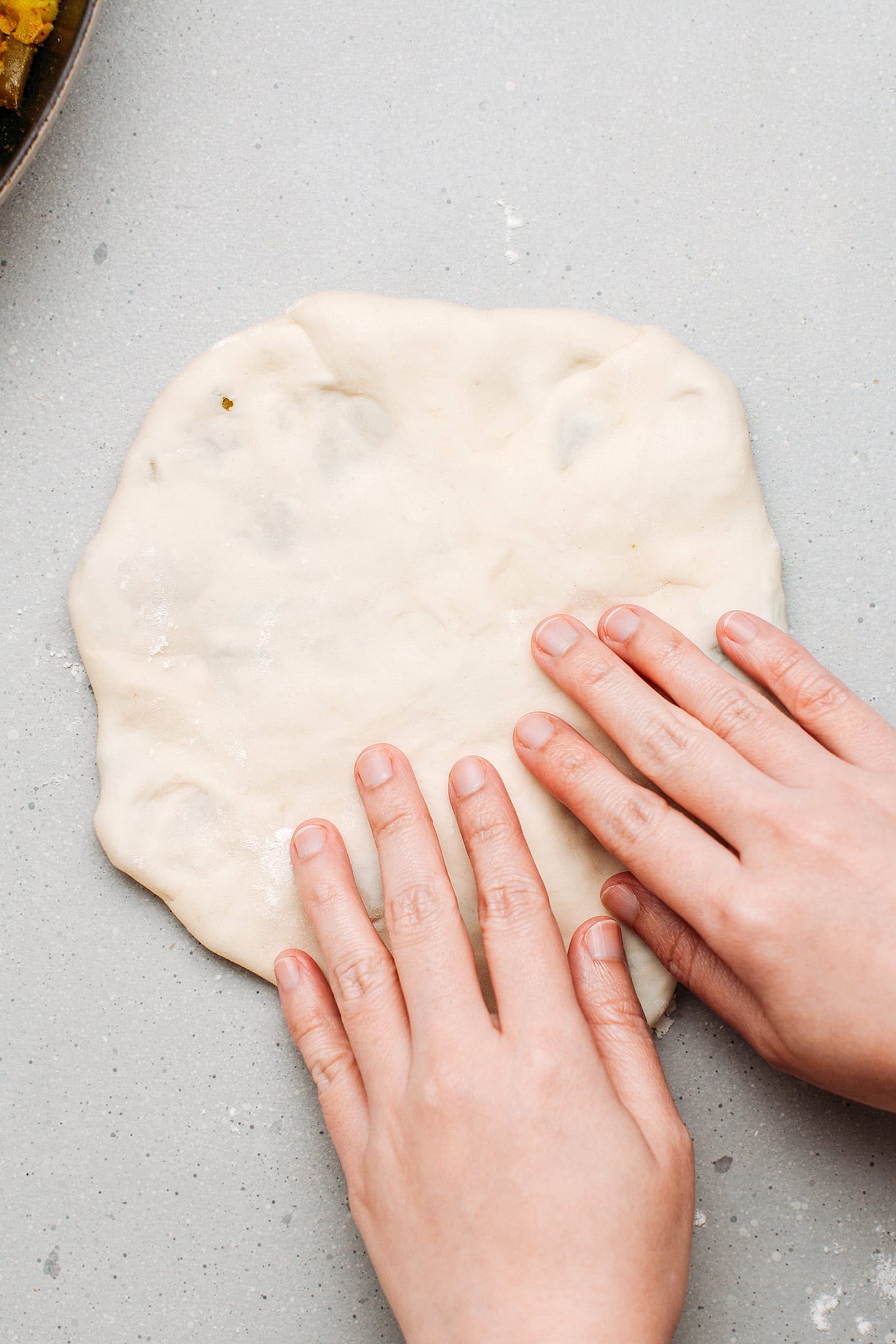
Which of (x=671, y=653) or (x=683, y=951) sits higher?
(x=671, y=653)

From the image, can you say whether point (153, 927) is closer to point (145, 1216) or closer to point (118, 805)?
point (118, 805)

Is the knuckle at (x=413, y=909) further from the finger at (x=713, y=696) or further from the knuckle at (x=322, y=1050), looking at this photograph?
the finger at (x=713, y=696)

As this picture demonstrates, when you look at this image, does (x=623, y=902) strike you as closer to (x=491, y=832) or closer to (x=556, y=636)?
(x=491, y=832)

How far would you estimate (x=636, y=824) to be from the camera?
0.96 m

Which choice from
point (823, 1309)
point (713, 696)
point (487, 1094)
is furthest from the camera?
point (823, 1309)

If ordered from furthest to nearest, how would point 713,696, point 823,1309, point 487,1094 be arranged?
point 823,1309
point 713,696
point 487,1094

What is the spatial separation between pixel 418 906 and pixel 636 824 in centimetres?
25

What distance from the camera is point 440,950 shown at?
94cm

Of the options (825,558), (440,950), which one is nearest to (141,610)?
(440,950)

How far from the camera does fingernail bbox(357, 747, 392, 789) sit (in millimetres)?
1020

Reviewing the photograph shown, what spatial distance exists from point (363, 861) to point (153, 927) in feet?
1.00

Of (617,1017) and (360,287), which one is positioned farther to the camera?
(360,287)

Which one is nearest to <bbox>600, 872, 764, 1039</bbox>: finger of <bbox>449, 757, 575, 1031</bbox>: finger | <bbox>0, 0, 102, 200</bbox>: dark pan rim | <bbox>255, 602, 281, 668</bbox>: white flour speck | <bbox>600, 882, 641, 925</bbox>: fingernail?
<bbox>600, 882, 641, 925</bbox>: fingernail

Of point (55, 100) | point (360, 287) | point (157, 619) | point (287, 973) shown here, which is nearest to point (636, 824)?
point (287, 973)
